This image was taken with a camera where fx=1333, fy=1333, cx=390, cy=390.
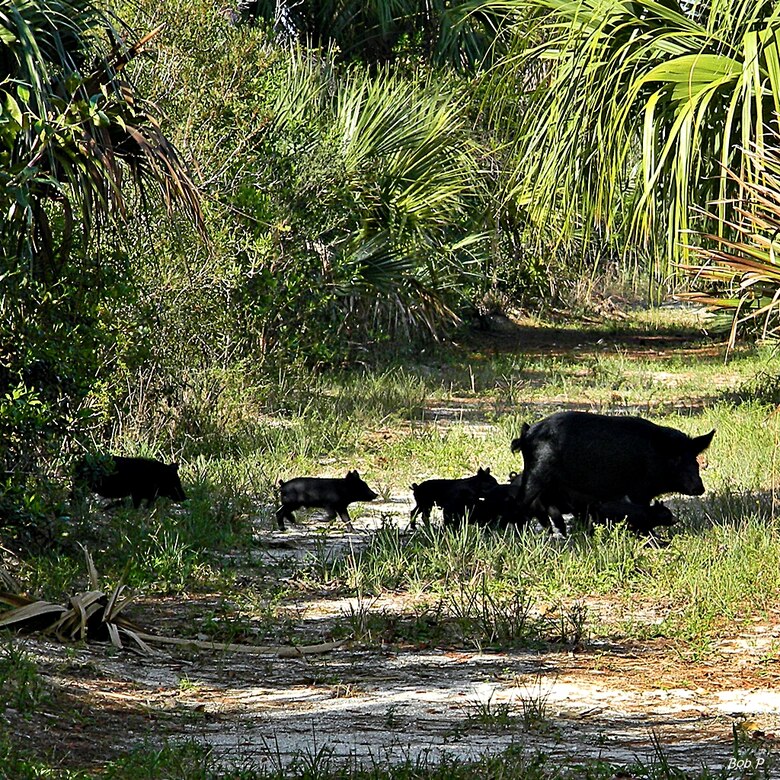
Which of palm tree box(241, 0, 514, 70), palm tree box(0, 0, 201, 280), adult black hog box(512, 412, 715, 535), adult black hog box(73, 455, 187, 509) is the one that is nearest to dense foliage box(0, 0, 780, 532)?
palm tree box(0, 0, 201, 280)

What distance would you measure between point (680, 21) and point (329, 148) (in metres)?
5.44

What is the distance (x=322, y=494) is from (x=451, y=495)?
914mm

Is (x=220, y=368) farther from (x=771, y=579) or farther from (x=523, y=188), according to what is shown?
(x=771, y=579)

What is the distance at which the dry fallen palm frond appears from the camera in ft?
20.7

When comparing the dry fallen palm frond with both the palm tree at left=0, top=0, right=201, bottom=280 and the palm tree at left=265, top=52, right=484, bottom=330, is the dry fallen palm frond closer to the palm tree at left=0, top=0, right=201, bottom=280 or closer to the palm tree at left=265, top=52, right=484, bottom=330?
the palm tree at left=0, top=0, right=201, bottom=280

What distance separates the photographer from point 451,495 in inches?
360

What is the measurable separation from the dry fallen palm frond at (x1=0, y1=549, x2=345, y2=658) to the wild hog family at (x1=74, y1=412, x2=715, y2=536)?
1.99 metres

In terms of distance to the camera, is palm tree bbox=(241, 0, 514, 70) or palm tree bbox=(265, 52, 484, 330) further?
palm tree bbox=(241, 0, 514, 70)

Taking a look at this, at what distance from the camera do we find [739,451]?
1138cm

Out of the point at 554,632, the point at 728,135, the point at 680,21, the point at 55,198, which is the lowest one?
the point at 554,632

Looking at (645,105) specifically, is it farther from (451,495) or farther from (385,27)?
(385,27)

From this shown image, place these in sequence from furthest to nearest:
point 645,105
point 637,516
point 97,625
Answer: point 645,105
point 637,516
point 97,625

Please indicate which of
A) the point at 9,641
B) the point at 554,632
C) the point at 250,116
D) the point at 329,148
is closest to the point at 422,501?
the point at 554,632

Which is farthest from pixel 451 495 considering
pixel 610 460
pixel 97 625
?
pixel 97 625
